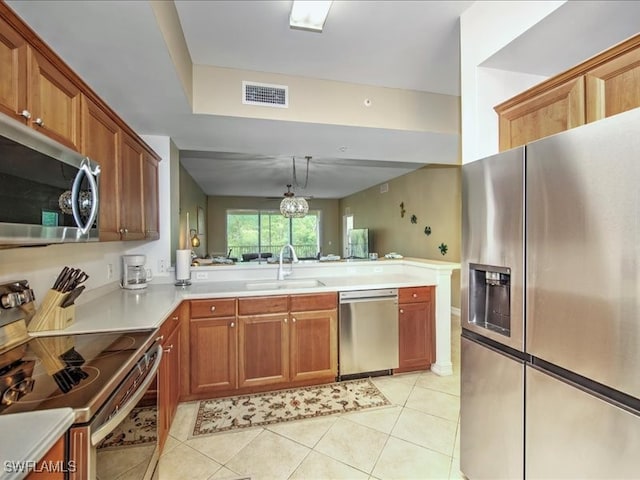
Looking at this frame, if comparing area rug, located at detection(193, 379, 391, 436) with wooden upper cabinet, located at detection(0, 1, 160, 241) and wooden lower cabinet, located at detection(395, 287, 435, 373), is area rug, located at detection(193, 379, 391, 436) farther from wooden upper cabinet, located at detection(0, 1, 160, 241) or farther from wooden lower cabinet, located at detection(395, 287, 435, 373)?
wooden upper cabinet, located at detection(0, 1, 160, 241)

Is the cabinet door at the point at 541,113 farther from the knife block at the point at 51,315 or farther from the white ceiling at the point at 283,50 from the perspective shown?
the knife block at the point at 51,315

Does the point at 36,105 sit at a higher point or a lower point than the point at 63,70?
lower

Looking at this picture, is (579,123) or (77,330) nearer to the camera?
(579,123)

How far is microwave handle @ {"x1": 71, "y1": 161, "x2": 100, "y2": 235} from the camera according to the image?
129 centimetres

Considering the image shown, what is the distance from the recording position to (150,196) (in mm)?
2752

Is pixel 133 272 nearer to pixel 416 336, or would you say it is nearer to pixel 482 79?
pixel 416 336

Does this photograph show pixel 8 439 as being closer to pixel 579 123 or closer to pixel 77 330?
pixel 77 330

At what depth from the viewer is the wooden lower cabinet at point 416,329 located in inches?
119

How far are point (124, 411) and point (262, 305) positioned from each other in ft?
5.15

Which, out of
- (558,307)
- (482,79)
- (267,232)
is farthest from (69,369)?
(267,232)

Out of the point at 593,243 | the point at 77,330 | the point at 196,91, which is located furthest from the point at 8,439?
the point at 196,91

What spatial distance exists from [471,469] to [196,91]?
302 cm

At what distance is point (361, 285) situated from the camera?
294 centimetres

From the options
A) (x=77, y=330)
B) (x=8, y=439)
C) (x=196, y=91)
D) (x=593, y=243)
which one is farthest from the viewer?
(x=196, y=91)
